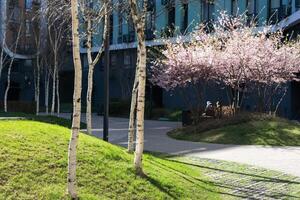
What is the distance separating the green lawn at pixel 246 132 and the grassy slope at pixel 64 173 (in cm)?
995

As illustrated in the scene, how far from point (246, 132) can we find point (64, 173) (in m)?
13.5

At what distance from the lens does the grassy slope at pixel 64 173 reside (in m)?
7.20

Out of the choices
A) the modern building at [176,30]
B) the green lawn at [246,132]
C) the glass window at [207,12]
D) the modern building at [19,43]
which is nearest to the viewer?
the green lawn at [246,132]

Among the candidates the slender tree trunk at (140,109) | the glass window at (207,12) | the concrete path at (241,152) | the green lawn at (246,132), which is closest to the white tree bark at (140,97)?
the slender tree trunk at (140,109)

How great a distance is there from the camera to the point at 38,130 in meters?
9.37

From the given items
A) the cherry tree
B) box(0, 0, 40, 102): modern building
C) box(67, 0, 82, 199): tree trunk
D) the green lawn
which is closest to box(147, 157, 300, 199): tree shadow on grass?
box(67, 0, 82, 199): tree trunk

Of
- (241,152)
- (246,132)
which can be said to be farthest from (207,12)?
(241,152)

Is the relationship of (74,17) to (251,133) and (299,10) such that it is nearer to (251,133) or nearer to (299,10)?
(251,133)

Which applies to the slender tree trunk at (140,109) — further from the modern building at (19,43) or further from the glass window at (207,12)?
the glass window at (207,12)

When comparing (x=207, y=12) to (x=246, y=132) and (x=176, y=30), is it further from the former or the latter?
(x=246, y=132)

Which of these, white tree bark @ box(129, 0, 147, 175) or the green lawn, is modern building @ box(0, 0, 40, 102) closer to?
the green lawn

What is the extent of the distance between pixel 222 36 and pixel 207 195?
1824 cm

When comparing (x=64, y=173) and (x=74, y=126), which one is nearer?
(x=74, y=126)

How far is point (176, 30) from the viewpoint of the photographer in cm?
3869
